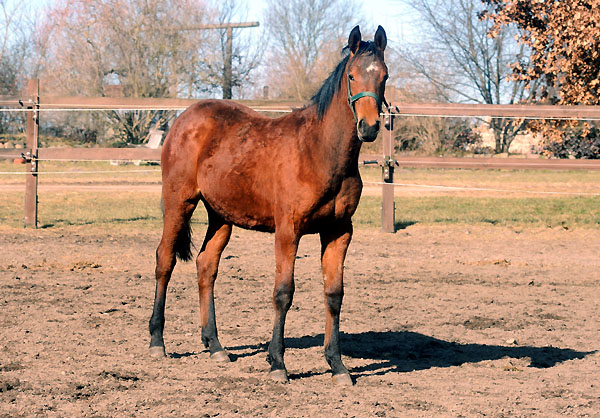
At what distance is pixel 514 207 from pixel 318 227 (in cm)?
1158

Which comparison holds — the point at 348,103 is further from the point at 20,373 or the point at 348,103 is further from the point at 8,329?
the point at 8,329

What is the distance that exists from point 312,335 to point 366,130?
7.10ft

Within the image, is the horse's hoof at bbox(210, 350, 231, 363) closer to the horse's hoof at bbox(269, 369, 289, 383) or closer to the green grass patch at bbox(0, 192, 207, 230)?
the horse's hoof at bbox(269, 369, 289, 383)

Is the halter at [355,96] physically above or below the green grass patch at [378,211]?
above

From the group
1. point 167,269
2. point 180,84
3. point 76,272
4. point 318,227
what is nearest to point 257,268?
point 76,272

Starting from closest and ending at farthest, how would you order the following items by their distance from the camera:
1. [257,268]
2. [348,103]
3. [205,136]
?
[348,103] → [205,136] → [257,268]

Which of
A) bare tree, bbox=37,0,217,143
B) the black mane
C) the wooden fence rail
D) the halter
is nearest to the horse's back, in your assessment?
the black mane

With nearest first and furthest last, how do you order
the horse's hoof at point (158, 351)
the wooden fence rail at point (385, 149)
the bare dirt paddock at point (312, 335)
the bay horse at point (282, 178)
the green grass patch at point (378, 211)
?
the bare dirt paddock at point (312, 335)
the bay horse at point (282, 178)
the horse's hoof at point (158, 351)
the wooden fence rail at point (385, 149)
the green grass patch at point (378, 211)

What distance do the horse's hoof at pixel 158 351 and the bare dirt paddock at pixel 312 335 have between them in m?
0.09

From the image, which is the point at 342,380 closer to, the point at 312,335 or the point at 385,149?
the point at 312,335

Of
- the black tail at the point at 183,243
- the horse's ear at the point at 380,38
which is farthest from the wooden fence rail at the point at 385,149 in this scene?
the horse's ear at the point at 380,38

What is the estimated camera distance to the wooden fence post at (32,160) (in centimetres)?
1173

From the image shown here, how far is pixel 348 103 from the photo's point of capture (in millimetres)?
4449

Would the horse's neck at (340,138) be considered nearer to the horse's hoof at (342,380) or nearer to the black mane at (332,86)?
the black mane at (332,86)
